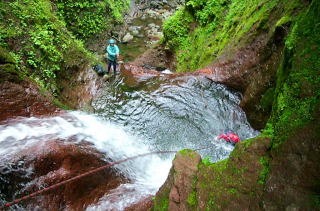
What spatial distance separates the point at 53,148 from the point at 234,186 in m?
3.26

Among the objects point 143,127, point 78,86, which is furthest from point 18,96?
point 143,127

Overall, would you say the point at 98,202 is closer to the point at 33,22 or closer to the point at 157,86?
the point at 157,86

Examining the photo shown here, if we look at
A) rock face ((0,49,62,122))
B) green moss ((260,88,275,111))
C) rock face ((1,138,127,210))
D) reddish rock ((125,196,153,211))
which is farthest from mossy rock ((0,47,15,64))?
green moss ((260,88,275,111))

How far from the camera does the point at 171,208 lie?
2.98 metres

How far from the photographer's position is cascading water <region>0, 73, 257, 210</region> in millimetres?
4496

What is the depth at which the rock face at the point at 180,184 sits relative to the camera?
9.78ft

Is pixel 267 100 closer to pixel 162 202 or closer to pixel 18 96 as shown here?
pixel 162 202

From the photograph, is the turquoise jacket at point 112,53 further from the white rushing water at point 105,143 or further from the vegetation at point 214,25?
the vegetation at point 214,25

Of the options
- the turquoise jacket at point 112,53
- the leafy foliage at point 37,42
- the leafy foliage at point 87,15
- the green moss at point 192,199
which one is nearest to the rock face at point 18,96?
the leafy foliage at point 37,42

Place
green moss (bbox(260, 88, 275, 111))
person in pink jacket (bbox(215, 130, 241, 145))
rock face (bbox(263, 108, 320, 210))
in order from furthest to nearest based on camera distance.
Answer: green moss (bbox(260, 88, 275, 111)) < person in pink jacket (bbox(215, 130, 241, 145)) < rock face (bbox(263, 108, 320, 210))

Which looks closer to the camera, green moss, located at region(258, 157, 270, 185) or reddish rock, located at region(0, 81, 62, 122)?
green moss, located at region(258, 157, 270, 185)

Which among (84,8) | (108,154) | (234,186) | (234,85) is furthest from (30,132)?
(84,8)

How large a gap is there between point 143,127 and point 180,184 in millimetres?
3797

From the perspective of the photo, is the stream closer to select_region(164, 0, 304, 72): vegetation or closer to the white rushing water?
the white rushing water
